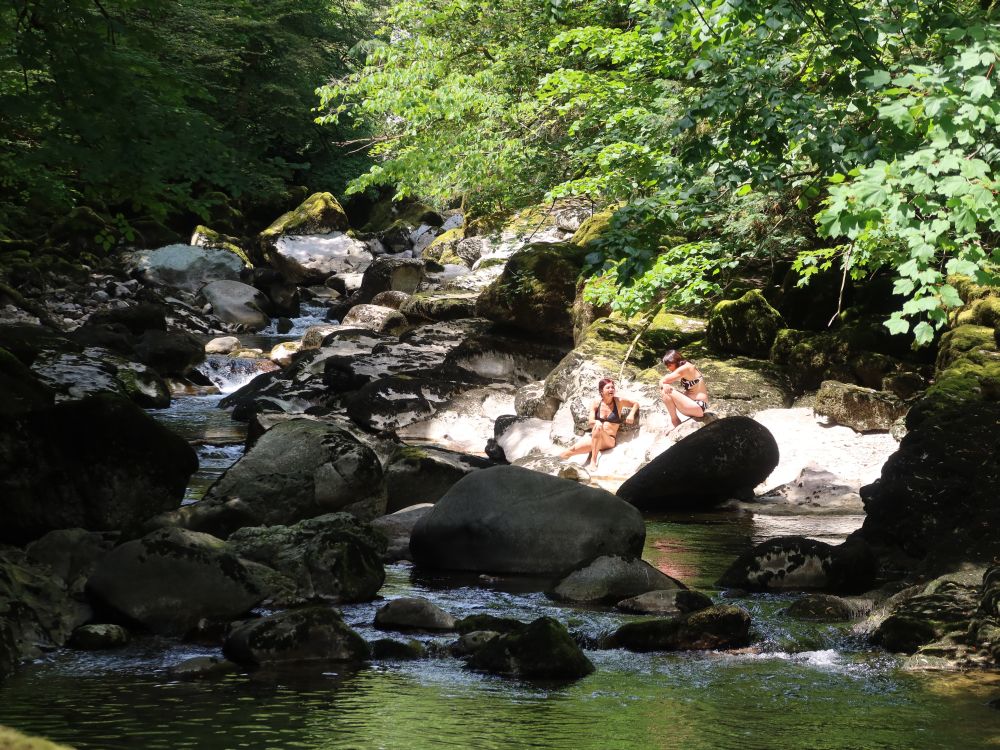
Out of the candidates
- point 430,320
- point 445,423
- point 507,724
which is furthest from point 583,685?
point 430,320

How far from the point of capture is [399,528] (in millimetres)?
10453

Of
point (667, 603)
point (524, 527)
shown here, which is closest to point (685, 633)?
point (667, 603)

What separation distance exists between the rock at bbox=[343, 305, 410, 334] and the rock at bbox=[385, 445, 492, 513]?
11.7 meters

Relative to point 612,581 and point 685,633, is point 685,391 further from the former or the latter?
point 685,633

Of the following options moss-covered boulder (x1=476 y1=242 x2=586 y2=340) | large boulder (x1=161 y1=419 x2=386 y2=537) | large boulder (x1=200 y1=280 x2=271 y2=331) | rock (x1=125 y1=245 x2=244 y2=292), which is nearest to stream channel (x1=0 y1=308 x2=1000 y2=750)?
large boulder (x1=161 y1=419 x2=386 y2=537)

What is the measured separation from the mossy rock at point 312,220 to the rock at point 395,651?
90.8 feet

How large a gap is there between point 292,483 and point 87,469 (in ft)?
6.20

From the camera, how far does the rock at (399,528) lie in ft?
32.2

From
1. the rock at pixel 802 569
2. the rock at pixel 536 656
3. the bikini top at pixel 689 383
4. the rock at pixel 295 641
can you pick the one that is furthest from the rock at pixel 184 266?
the rock at pixel 536 656

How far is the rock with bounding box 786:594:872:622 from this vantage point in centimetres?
756

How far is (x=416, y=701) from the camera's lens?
5570 mm

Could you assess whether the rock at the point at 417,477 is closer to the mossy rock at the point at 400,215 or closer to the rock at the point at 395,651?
the rock at the point at 395,651

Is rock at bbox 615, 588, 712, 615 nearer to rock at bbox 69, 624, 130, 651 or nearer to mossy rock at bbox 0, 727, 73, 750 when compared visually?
rock at bbox 69, 624, 130, 651

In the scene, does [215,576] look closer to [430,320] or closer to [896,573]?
[896,573]
